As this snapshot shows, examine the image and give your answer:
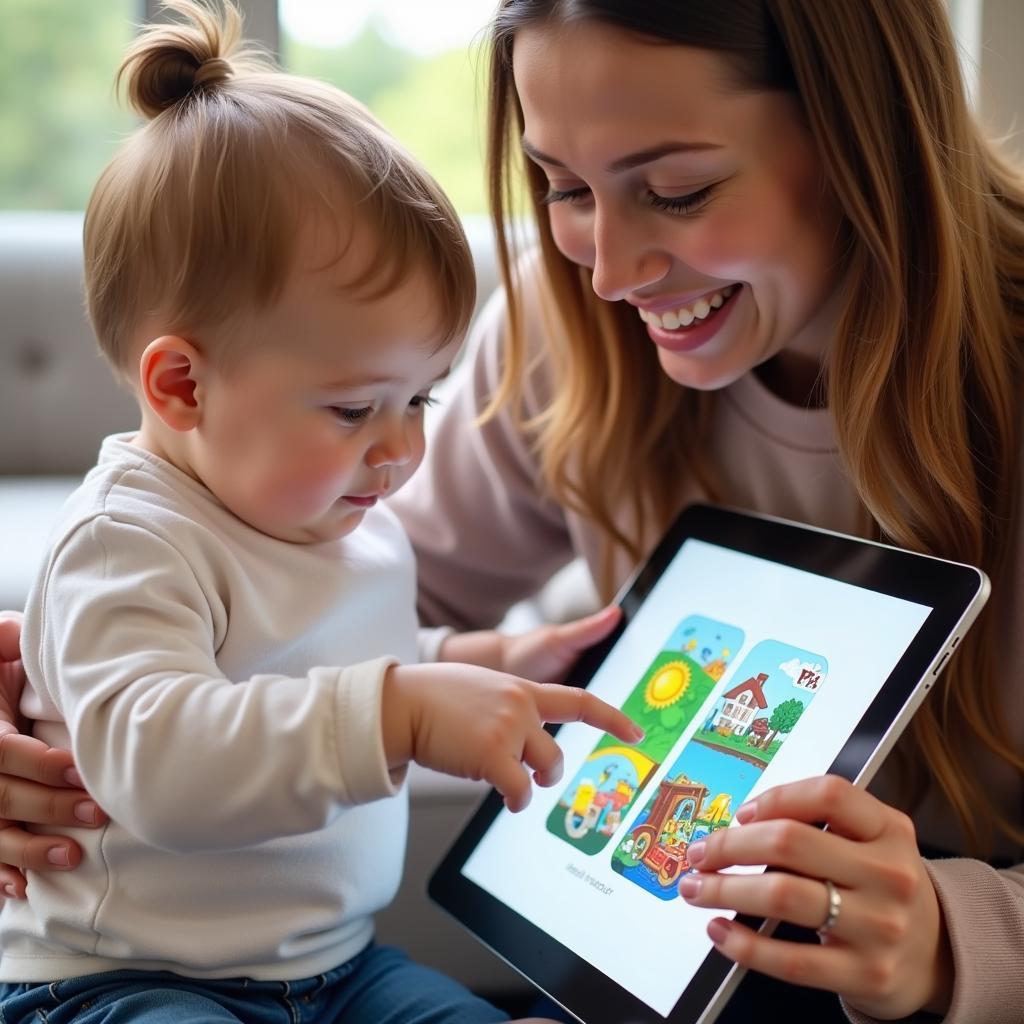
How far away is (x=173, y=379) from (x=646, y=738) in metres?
0.42

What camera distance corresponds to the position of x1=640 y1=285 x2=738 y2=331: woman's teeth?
3.02 ft

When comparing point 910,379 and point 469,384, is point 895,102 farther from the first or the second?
point 469,384

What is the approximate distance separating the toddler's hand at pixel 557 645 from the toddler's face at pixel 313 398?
24cm

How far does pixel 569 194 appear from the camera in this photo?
93 cm

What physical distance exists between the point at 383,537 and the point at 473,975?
0.60 meters

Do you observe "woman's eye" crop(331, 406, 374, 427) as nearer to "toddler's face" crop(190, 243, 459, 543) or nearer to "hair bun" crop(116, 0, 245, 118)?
"toddler's face" crop(190, 243, 459, 543)

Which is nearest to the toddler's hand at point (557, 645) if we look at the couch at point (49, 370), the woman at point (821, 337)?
the woman at point (821, 337)

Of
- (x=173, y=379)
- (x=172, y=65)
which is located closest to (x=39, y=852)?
(x=173, y=379)

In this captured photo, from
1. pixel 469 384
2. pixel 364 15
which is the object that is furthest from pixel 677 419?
pixel 364 15

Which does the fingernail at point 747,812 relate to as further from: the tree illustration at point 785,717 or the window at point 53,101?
the window at point 53,101

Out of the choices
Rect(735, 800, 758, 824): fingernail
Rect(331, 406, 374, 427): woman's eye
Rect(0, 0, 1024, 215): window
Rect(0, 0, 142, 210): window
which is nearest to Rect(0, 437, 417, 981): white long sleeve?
Rect(331, 406, 374, 427): woman's eye

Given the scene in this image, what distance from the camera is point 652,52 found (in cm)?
80

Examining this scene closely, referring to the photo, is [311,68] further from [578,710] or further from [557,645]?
[578,710]

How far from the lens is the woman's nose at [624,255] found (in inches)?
33.9
